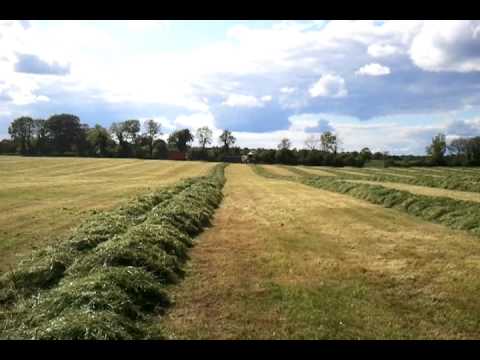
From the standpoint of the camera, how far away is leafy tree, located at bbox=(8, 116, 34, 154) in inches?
4993

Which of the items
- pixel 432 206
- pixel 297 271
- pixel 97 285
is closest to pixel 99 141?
pixel 432 206

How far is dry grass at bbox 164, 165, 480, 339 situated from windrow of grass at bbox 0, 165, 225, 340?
541 millimetres

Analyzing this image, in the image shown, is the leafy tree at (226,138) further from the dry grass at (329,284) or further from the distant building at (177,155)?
the dry grass at (329,284)

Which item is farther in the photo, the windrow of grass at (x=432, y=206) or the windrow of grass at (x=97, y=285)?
the windrow of grass at (x=432, y=206)

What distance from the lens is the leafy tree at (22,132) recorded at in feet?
416

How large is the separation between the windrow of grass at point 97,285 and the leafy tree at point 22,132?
12357 centimetres

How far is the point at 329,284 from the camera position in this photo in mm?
10445

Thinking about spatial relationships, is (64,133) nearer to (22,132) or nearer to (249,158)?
(22,132)

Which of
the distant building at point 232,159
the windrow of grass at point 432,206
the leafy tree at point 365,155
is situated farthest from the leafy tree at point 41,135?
the windrow of grass at point 432,206

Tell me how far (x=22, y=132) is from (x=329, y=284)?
439 feet

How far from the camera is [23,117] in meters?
129

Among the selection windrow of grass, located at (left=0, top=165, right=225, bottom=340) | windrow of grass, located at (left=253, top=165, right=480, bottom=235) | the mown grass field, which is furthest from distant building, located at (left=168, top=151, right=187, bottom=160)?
windrow of grass, located at (left=0, top=165, right=225, bottom=340)
